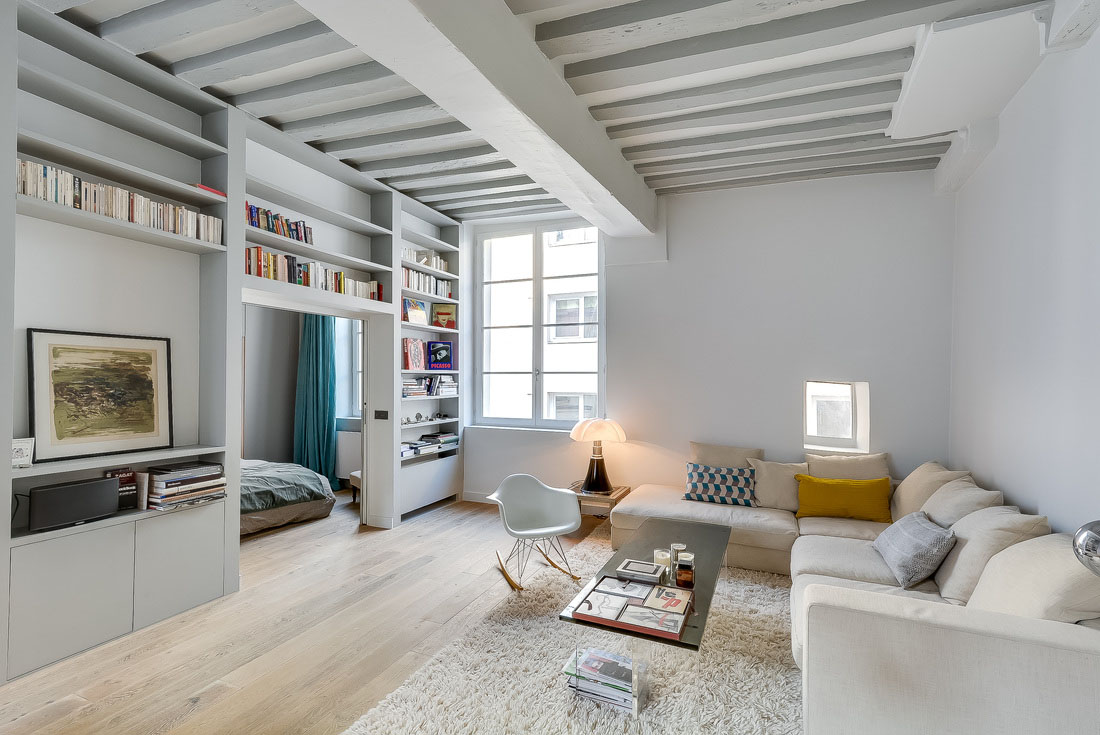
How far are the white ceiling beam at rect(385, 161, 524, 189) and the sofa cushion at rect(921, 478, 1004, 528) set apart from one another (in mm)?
3570

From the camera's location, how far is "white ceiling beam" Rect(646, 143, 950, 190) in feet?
12.7

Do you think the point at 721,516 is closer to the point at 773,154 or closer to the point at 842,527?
the point at 842,527

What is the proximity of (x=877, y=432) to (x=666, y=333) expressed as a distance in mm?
1845

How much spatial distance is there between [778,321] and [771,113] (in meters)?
1.86

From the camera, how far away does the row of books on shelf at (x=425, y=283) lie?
16.7ft

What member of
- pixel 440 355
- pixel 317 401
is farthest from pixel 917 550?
pixel 317 401

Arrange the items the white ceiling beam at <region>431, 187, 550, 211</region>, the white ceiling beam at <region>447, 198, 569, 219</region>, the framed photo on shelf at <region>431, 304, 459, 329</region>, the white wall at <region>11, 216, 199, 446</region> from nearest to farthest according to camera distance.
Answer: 1. the white wall at <region>11, 216, 199, 446</region>
2. the white ceiling beam at <region>431, 187, 550, 211</region>
3. the white ceiling beam at <region>447, 198, 569, 219</region>
4. the framed photo on shelf at <region>431, 304, 459, 329</region>

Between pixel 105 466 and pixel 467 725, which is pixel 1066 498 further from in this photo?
pixel 105 466

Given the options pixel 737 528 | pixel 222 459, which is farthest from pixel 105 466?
pixel 737 528

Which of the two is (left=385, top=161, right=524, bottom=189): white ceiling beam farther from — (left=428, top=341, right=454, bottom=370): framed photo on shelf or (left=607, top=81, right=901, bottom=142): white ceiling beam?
(left=428, top=341, right=454, bottom=370): framed photo on shelf

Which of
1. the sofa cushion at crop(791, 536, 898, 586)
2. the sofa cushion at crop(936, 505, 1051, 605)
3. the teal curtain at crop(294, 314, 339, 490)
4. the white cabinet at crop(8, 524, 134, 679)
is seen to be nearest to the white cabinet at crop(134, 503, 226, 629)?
the white cabinet at crop(8, 524, 134, 679)

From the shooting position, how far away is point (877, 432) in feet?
14.1

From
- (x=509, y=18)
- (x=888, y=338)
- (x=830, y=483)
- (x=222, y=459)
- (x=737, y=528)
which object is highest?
(x=509, y=18)

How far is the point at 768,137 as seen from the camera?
3611 millimetres
